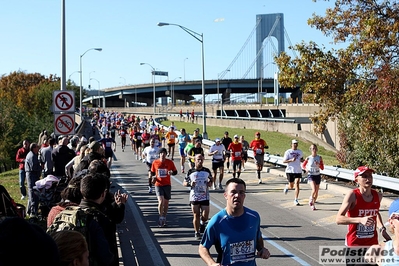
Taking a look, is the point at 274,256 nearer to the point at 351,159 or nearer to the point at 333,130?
the point at 351,159

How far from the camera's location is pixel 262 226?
12.6 m

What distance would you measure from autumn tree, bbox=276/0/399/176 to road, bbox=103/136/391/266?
2297mm

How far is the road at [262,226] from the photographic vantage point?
984 cm

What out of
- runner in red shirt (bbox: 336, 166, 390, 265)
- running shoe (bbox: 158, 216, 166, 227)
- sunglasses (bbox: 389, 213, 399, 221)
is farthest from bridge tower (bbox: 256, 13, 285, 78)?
sunglasses (bbox: 389, 213, 399, 221)

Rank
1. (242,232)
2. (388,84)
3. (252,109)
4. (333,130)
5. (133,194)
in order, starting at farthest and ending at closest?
(252,109), (333,130), (133,194), (388,84), (242,232)

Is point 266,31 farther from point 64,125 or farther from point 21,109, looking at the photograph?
point 64,125

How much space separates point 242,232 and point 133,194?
13060mm

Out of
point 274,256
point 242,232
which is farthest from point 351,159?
point 242,232

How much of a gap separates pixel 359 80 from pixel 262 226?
1035 cm

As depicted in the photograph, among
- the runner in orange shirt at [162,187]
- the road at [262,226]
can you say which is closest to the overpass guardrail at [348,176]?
the road at [262,226]

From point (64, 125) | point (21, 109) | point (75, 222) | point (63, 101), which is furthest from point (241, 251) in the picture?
point (21, 109)

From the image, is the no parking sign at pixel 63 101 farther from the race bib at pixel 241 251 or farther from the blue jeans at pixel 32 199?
the race bib at pixel 241 251

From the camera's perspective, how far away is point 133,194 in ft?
59.0

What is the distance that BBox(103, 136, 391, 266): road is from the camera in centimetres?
984
